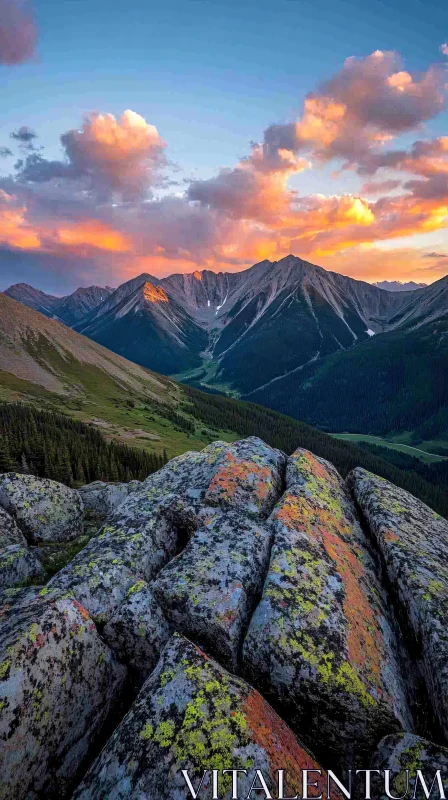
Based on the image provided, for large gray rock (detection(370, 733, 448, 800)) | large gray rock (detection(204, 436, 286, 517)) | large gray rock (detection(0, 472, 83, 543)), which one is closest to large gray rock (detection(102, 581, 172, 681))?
large gray rock (detection(204, 436, 286, 517))

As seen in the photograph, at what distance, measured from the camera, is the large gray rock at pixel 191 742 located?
5.94 m

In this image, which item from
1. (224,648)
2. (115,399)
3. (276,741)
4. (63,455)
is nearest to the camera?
(276,741)

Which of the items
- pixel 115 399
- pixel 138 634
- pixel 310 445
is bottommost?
pixel 310 445

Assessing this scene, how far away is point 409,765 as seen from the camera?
6.42 meters

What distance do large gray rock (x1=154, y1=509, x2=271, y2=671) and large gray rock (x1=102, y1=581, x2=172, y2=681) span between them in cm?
42

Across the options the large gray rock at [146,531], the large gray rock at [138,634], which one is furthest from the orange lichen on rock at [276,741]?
the large gray rock at [146,531]

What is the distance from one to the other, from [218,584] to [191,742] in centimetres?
372

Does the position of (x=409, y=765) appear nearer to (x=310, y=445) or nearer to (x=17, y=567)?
(x=17, y=567)

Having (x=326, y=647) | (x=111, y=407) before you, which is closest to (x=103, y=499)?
(x=326, y=647)

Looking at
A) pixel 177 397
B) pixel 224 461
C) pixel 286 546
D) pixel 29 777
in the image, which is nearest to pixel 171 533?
pixel 224 461

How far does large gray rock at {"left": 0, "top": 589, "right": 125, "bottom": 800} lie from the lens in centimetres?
652

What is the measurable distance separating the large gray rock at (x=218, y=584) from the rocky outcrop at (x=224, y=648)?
0.04 meters

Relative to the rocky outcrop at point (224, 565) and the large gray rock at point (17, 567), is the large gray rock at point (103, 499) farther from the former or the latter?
the rocky outcrop at point (224, 565)

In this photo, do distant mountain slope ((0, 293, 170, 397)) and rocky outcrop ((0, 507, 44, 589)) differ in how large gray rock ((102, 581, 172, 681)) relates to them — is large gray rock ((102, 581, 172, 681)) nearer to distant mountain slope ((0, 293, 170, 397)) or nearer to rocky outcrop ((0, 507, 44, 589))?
rocky outcrop ((0, 507, 44, 589))
